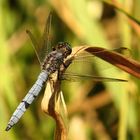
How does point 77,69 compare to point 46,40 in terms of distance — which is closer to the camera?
point 46,40

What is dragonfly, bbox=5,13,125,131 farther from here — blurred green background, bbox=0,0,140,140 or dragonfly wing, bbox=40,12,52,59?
blurred green background, bbox=0,0,140,140

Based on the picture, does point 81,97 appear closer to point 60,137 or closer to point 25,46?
point 25,46

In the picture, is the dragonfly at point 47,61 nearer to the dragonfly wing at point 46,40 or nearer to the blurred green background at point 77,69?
the dragonfly wing at point 46,40

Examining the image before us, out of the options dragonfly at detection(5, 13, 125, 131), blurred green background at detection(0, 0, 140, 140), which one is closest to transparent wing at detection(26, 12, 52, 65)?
dragonfly at detection(5, 13, 125, 131)

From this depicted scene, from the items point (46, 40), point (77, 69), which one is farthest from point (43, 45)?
point (77, 69)

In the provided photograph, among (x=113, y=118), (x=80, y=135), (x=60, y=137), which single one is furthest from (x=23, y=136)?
(x=60, y=137)

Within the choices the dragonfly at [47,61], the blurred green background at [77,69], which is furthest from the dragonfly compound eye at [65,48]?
the blurred green background at [77,69]

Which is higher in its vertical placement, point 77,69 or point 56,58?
point 77,69

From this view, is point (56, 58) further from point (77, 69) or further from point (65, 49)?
point (77, 69)
